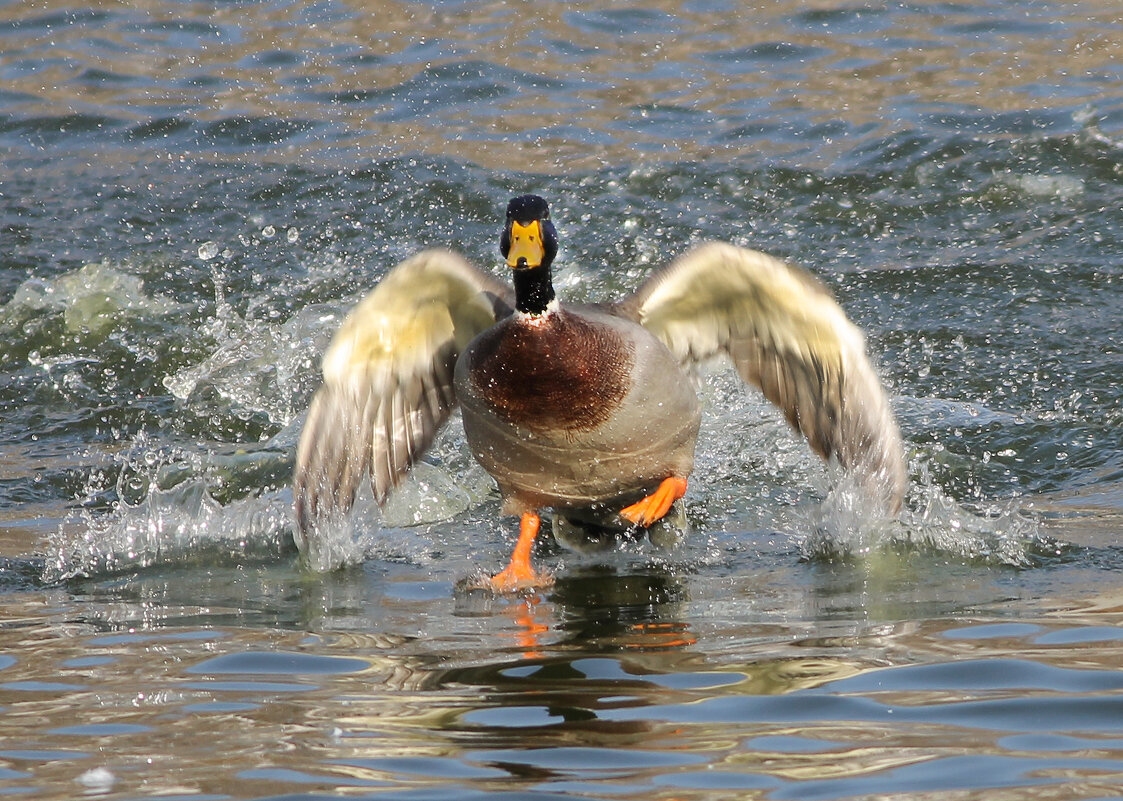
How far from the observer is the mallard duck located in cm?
529

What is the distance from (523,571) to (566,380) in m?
0.68

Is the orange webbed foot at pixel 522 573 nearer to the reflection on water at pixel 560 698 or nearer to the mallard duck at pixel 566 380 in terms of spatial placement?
the mallard duck at pixel 566 380

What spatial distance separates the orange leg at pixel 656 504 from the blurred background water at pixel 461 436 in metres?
0.17

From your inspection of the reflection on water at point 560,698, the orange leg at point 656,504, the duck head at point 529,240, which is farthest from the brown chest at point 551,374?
the reflection on water at point 560,698

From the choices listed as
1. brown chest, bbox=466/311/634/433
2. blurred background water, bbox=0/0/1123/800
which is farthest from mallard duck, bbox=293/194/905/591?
blurred background water, bbox=0/0/1123/800

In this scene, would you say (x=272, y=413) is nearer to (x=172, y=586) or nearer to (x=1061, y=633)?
(x=172, y=586)

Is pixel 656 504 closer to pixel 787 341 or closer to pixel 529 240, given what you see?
pixel 787 341

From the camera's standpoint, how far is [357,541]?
5.68 meters

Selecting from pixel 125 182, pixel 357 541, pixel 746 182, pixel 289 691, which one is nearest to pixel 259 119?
pixel 125 182

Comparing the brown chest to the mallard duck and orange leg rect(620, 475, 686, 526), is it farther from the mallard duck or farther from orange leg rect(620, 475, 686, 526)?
orange leg rect(620, 475, 686, 526)

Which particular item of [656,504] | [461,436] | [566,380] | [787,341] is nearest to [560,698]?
[566,380]

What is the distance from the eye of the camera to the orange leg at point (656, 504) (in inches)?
218

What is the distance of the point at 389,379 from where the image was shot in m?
6.08

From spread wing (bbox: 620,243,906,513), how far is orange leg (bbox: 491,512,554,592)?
90 centimetres
